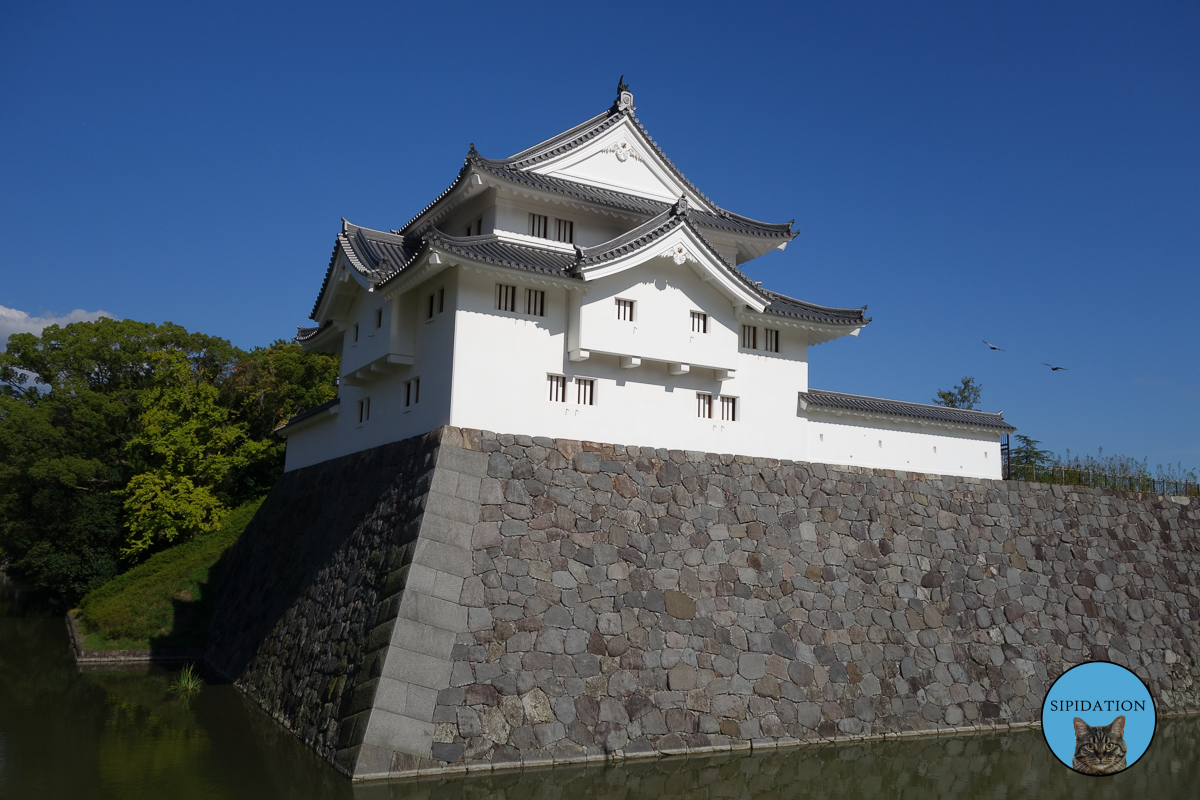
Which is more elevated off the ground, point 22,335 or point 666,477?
point 22,335

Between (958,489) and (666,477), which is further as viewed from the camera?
(958,489)

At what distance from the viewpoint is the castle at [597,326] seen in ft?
36.3

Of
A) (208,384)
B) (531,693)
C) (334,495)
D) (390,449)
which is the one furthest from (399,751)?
Answer: (208,384)

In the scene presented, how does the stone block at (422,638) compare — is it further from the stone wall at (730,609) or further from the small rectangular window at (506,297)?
the small rectangular window at (506,297)

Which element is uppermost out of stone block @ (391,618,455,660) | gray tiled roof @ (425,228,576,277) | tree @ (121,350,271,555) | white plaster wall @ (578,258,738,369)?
gray tiled roof @ (425,228,576,277)

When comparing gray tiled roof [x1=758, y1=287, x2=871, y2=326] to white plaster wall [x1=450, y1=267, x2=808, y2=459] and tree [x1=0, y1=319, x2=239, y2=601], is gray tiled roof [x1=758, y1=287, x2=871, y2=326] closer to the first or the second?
white plaster wall [x1=450, y1=267, x2=808, y2=459]

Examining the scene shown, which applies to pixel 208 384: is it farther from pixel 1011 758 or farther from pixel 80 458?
pixel 1011 758

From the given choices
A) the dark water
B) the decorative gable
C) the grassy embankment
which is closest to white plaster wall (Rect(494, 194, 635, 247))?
the decorative gable

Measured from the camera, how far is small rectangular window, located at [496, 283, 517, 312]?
11.2 m

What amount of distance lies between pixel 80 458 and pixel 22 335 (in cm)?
480

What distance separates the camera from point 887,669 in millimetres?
11672

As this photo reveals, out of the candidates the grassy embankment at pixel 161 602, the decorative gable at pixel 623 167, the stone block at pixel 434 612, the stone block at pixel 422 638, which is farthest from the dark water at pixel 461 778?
the decorative gable at pixel 623 167

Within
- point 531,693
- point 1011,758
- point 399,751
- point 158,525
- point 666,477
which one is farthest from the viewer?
point 158,525

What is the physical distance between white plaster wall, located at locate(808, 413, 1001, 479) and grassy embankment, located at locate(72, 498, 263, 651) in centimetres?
1278
